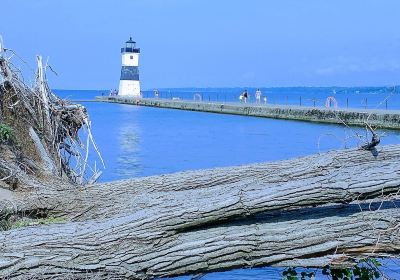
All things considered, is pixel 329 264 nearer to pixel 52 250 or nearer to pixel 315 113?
pixel 52 250

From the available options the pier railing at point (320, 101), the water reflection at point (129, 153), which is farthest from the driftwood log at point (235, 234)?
the pier railing at point (320, 101)

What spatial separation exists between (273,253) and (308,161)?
132cm

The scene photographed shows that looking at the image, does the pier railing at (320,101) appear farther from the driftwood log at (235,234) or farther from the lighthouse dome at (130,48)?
the driftwood log at (235,234)

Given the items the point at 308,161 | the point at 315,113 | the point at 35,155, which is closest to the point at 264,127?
the point at 315,113

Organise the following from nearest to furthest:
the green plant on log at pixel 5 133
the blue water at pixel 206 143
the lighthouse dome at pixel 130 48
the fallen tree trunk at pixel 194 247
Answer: the fallen tree trunk at pixel 194 247 → the green plant on log at pixel 5 133 → the blue water at pixel 206 143 → the lighthouse dome at pixel 130 48

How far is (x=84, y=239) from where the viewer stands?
19.0ft

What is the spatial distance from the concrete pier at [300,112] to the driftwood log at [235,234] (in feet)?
32.1

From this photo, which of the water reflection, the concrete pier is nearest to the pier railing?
the concrete pier

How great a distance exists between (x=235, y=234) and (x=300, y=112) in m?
39.0

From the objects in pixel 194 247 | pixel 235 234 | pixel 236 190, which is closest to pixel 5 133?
pixel 236 190

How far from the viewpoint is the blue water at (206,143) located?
22.8m

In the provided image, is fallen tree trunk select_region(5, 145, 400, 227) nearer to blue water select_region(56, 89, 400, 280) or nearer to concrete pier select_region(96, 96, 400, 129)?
blue water select_region(56, 89, 400, 280)

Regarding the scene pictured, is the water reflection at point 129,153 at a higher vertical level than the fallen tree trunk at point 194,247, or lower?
lower

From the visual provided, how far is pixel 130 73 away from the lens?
82.2 m
